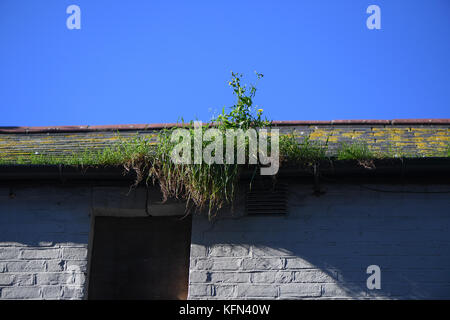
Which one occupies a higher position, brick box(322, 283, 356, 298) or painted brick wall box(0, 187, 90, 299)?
painted brick wall box(0, 187, 90, 299)

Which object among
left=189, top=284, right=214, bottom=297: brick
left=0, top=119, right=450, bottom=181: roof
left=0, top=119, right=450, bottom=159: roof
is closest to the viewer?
left=189, top=284, right=214, bottom=297: brick

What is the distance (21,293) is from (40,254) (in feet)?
1.33

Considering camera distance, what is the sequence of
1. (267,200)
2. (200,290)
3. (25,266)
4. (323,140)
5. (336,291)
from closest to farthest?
(336,291) < (200,290) < (25,266) < (267,200) < (323,140)

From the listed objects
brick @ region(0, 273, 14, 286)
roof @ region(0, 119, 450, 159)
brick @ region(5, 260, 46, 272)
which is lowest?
brick @ region(0, 273, 14, 286)

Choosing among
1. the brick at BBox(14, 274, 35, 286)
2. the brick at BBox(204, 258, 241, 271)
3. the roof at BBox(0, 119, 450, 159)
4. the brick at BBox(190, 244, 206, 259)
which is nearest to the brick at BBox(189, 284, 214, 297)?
the brick at BBox(204, 258, 241, 271)

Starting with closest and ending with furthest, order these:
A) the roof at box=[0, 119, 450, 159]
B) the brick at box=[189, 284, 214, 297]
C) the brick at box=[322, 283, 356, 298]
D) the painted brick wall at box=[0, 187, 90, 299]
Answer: the brick at box=[322, 283, 356, 298]
the brick at box=[189, 284, 214, 297]
the painted brick wall at box=[0, 187, 90, 299]
the roof at box=[0, 119, 450, 159]

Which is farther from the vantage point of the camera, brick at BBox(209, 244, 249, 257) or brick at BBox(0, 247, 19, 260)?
brick at BBox(0, 247, 19, 260)

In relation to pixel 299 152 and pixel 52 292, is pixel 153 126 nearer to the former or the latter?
pixel 299 152

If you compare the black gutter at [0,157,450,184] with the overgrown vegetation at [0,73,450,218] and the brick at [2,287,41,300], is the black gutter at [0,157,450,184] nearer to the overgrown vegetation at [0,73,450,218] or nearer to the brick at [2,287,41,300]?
the overgrown vegetation at [0,73,450,218]

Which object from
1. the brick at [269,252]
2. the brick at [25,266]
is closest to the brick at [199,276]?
the brick at [269,252]

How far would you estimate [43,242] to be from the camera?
6.80 m

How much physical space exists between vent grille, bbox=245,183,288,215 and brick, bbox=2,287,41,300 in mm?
2161

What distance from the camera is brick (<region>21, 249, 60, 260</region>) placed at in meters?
6.74

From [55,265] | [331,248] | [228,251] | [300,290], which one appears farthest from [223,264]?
[55,265]
